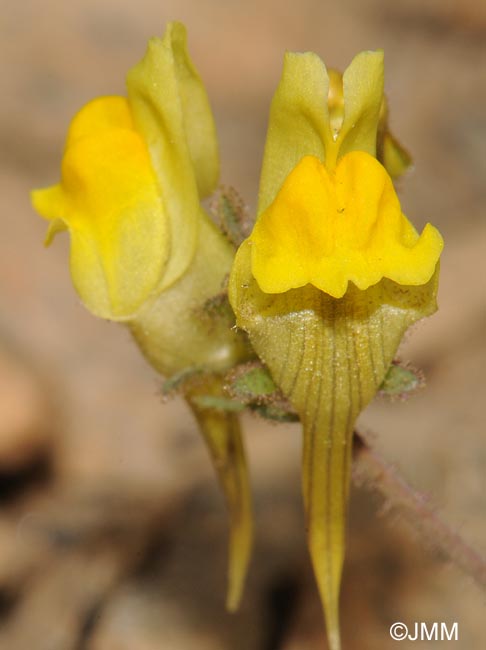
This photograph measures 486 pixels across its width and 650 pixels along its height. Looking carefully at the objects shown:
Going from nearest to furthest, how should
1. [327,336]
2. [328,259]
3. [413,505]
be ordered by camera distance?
1. [328,259]
2. [327,336]
3. [413,505]

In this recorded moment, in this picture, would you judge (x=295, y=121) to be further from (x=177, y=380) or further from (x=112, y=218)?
(x=177, y=380)

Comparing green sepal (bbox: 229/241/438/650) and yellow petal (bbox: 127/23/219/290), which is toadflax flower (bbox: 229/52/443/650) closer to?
green sepal (bbox: 229/241/438/650)

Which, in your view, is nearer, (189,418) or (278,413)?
(278,413)

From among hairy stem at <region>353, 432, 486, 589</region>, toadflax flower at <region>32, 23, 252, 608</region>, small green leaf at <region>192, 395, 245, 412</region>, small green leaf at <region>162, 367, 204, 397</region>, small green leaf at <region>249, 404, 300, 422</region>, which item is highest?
toadflax flower at <region>32, 23, 252, 608</region>

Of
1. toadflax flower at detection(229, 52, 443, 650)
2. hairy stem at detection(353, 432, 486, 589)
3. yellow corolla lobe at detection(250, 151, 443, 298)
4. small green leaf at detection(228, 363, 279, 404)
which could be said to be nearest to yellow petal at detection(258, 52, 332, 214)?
toadflax flower at detection(229, 52, 443, 650)

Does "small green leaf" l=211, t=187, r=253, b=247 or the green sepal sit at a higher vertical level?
"small green leaf" l=211, t=187, r=253, b=247

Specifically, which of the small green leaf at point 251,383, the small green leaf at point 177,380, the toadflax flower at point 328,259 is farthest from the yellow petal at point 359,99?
the small green leaf at point 177,380

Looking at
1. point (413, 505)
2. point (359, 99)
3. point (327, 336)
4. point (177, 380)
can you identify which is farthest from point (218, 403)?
point (359, 99)

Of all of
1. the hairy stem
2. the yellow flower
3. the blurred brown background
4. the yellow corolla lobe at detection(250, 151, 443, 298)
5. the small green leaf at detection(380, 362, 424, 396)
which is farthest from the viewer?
the blurred brown background

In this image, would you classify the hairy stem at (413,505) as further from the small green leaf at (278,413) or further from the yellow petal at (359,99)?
the yellow petal at (359,99)
